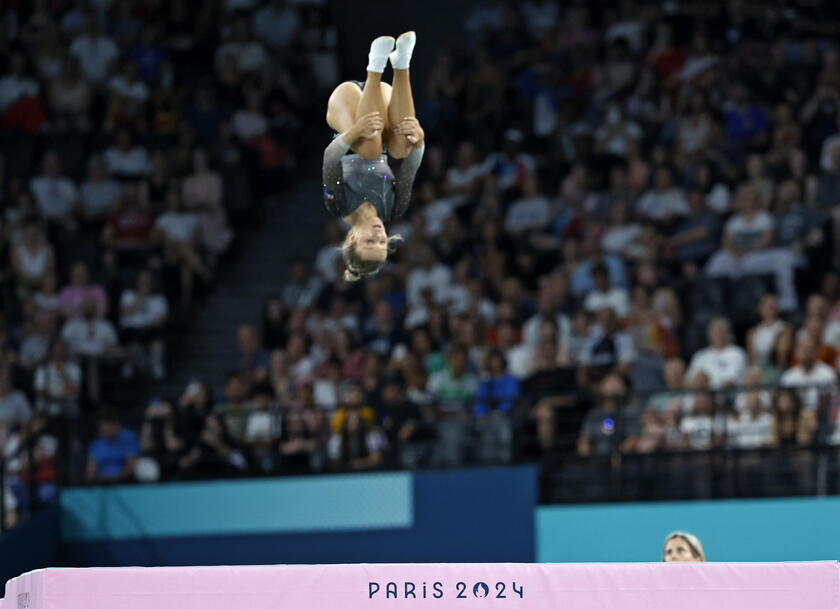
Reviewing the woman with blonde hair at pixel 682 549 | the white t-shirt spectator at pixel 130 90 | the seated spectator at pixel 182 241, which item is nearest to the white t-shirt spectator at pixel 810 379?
the woman with blonde hair at pixel 682 549

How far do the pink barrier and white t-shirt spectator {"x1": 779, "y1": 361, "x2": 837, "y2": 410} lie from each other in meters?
5.24

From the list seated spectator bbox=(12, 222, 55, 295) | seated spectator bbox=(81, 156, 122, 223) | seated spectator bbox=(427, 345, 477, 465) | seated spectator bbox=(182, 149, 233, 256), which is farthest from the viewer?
seated spectator bbox=(81, 156, 122, 223)

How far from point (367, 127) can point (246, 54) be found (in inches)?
367

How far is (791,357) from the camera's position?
12.0 metres

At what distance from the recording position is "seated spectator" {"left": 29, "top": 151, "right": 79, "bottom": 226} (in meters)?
15.7

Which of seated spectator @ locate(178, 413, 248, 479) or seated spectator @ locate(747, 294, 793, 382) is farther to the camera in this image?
seated spectator @ locate(178, 413, 248, 479)

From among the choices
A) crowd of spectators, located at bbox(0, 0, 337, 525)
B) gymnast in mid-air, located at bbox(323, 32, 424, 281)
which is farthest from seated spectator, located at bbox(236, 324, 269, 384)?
gymnast in mid-air, located at bbox(323, 32, 424, 281)

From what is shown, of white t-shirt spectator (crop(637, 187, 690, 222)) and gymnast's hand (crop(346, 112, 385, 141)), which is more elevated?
white t-shirt spectator (crop(637, 187, 690, 222))

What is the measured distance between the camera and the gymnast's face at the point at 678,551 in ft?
26.6

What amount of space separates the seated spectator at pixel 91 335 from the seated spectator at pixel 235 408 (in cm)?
157

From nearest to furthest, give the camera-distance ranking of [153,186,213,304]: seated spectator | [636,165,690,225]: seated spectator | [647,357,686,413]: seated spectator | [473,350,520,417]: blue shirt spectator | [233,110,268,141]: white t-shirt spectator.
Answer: [647,357,686,413]: seated spectator < [473,350,520,417]: blue shirt spectator < [636,165,690,225]: seated spectator < [153,186,213,304]: seated spectator < [233,110,268,141]: white t-shirt spectator

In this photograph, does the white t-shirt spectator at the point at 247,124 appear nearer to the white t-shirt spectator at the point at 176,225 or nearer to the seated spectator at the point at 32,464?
the white t-shirt spectator at the point at 176,225

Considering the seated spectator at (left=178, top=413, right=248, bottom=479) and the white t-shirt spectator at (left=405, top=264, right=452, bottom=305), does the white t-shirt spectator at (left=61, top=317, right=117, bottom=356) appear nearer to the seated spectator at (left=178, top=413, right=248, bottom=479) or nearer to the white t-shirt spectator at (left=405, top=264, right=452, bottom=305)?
the seated spectator at (left=178, top=413, right=248, bottom=479)

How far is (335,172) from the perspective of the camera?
323 inches
